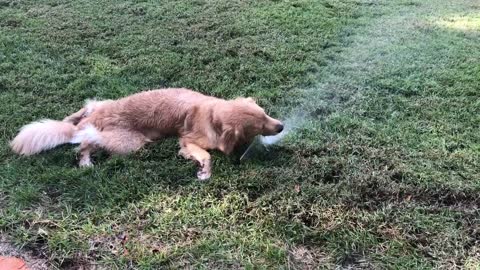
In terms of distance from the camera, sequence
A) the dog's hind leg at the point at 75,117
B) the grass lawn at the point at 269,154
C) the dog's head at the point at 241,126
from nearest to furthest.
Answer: the grass lawn at the point at 269,154
the dog's head at the point at 241,126
the dog's hind leg at the point at 75,117

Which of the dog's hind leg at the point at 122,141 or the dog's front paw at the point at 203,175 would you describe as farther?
the dog's hind leg at the point at 122,141

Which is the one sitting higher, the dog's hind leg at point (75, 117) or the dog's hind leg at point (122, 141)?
the dog's hind leg at point (75, 117)

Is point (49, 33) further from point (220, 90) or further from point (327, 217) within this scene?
point (327, 217)

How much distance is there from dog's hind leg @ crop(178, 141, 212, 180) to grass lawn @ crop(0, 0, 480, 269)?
→ 5cm

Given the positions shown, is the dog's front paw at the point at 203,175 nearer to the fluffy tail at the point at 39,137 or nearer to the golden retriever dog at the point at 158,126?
the golden retriever dog at the point at 158,126

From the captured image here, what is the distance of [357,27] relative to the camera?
4.62m

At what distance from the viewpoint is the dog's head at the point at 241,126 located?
2.82 m

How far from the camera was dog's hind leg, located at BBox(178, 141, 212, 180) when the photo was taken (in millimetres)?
2719

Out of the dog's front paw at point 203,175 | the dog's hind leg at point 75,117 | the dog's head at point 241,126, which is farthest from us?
the dog's hind leg at point 75,117

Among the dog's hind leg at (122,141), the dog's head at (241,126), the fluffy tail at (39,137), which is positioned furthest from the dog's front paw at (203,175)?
the fluffy tail at (39,137)

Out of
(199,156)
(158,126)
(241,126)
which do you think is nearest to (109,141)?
(158,126)

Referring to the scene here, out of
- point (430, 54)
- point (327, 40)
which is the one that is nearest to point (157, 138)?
point (327, 40)

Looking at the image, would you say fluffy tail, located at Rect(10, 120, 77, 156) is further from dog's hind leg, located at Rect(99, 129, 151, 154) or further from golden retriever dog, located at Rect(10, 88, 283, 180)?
dog's hind leg, located at Rect(99, 129, 151, 154)

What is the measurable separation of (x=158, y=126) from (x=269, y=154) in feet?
2.22
